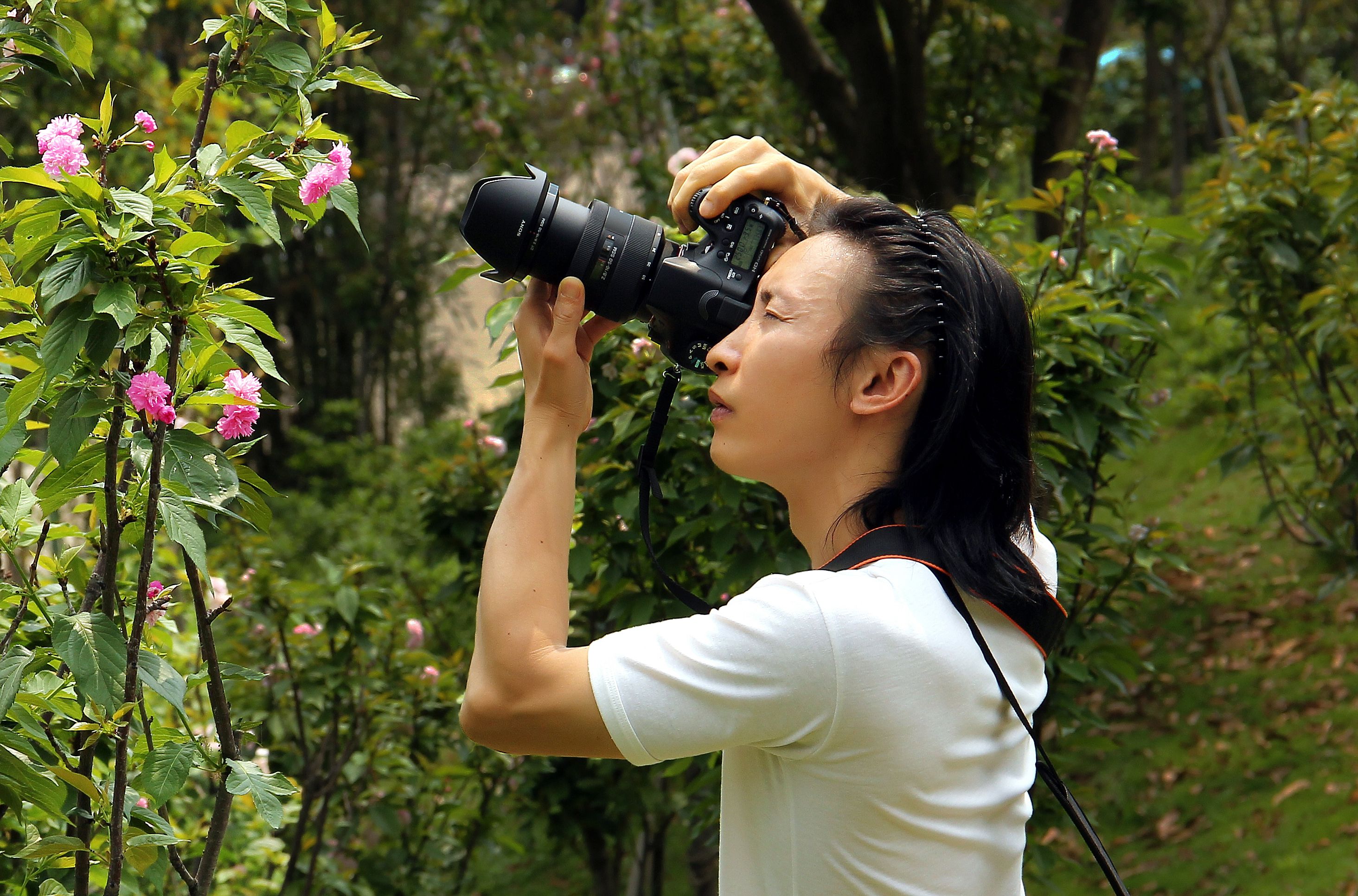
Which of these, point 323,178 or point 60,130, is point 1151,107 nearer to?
point 323,178

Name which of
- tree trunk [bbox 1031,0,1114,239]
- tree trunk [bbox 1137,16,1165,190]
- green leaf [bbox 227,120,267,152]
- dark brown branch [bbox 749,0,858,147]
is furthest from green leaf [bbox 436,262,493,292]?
tree trunk [bbox 1137,16,1165,190]

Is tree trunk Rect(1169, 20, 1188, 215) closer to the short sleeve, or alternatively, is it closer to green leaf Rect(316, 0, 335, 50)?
green leaf Rect(316, 0, 335, 50)

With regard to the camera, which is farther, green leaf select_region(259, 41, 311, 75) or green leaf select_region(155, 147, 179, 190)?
green leaf select_region(259, 41, 311, 75)

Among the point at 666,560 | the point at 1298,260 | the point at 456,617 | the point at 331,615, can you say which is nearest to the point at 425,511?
the point at 331,615

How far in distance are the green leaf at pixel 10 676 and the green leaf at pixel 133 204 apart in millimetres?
515

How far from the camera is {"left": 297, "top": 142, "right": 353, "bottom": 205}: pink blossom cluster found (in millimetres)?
1453

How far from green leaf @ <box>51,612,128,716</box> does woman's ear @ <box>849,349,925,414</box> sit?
2.85ft

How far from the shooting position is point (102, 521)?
1503 millimetres

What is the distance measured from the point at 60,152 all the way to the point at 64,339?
0.70 feet

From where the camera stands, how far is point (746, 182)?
1.57 m

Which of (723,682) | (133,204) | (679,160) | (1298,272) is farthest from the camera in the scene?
(1298,272)

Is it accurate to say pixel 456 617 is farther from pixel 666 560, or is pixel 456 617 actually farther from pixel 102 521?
pixel 102 521

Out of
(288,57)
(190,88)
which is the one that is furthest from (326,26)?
(190,88)

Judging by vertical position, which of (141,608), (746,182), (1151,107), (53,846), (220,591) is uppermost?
(1151,107)
